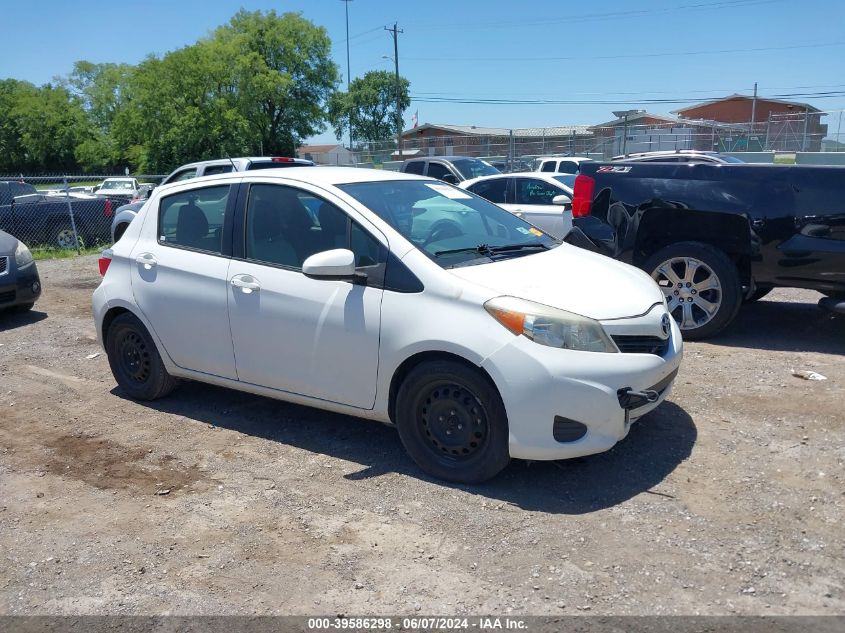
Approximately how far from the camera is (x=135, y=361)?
586 cm

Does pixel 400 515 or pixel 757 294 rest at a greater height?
pixel 757 294

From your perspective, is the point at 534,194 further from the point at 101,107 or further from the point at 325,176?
the point at 101,107

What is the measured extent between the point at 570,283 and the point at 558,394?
2.68ft

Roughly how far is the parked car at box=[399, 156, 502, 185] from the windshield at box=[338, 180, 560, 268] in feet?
38.1

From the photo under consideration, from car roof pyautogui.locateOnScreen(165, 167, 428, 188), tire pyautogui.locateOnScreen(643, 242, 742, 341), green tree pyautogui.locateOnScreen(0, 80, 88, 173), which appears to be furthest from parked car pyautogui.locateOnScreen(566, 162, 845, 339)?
green tree pyautogui.locateOnScreen(0, 80, 88, 173)

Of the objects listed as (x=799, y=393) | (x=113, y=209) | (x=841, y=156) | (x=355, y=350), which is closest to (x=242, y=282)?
(x=355, y=350)

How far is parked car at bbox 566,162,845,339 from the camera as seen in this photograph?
647cm

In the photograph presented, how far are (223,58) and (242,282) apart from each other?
55854mm

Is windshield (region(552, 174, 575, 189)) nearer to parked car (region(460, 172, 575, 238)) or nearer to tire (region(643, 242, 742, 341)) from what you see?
parked car (region(460, 172, 575, 238))

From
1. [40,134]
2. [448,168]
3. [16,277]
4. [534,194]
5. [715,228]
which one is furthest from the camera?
[40,134]

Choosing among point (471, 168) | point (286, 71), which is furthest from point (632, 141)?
point (286, 71)

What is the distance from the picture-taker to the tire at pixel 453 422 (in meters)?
4.07

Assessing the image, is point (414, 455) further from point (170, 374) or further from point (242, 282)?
point (170, 374)

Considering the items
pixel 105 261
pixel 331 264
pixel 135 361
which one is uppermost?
pixel 331 264
